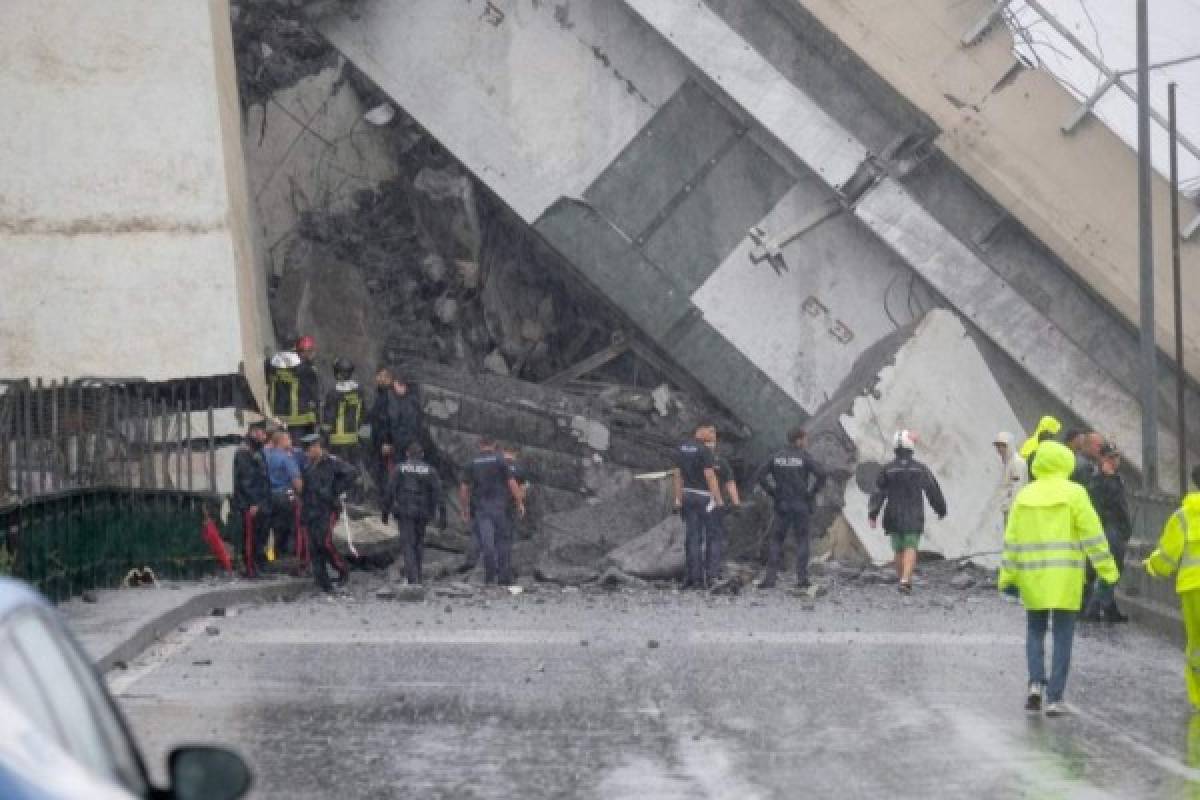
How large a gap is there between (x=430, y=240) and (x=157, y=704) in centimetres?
2249

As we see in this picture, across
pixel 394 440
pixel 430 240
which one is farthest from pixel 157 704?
pixel 430 240

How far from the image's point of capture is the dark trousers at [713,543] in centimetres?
2688

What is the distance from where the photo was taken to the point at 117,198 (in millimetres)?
28062

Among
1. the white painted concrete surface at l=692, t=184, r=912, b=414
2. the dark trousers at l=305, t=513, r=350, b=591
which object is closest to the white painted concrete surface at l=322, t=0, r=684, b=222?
the white painted concrete surface at l=692, t=184, r=912, b=414

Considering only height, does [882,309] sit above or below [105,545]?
above

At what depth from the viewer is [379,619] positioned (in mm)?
21078

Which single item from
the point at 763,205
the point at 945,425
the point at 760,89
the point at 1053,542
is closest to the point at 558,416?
the point at 763,205

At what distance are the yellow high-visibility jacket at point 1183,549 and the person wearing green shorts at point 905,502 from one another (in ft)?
39.7

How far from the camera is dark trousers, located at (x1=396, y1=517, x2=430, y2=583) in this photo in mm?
26312

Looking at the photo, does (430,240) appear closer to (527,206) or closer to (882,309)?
(527,206)

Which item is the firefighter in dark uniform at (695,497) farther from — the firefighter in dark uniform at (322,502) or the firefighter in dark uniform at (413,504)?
the firefighter in dark uniform at (322,502)

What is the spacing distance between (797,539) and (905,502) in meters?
1.13

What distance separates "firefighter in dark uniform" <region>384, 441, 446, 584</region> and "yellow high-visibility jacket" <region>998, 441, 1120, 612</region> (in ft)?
41.4

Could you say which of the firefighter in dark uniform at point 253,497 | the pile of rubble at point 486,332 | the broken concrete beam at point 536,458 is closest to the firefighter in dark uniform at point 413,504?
the firefighter in dark uniform at point 253,497
